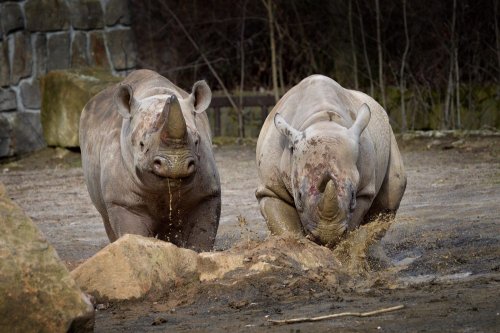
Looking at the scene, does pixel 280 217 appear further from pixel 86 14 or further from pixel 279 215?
pixel 86 14

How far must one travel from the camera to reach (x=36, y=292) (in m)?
5.44

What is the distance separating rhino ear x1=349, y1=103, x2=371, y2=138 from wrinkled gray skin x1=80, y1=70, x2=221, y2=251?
0.94m

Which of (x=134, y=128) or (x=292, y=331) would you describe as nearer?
(x=292, y=331)

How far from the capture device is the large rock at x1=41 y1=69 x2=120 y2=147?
53.0 feet

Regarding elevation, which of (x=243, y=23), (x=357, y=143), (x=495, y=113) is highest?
(x=357, y=143)

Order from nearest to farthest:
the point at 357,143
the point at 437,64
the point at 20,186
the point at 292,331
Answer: the point at 292,331 → the point at 357,143 → the point at 20,186 → the point at 437,64

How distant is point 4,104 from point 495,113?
6711 mm

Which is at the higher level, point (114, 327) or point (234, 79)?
point (114, 327)

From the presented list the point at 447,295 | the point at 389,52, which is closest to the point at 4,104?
the point at 389,52

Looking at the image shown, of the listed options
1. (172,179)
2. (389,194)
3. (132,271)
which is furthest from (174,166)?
(389,194)

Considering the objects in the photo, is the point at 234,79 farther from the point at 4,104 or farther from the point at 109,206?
the point at 109,206

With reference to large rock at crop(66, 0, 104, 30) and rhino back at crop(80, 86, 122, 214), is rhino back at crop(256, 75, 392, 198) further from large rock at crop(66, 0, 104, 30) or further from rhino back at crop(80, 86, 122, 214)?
large rock at crop(66, 0, 104, 30)

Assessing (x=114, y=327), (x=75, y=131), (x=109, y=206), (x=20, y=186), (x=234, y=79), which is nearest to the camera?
(x=114, y=327)

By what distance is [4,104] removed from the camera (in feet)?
56.6
